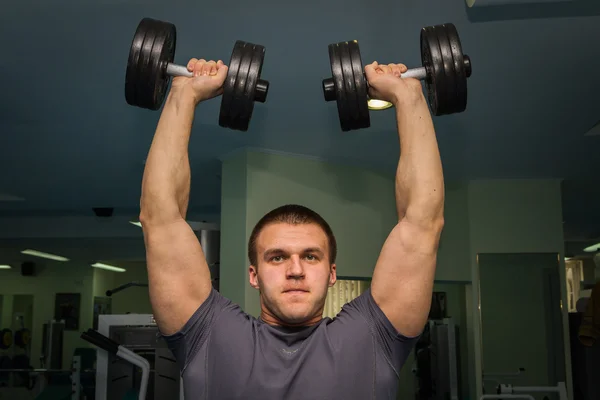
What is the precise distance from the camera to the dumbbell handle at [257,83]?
3.97 feet

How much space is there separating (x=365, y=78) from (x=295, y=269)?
1.45 ft

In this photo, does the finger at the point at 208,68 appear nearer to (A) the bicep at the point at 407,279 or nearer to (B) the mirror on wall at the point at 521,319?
(A) the bicep at the point at 407,279

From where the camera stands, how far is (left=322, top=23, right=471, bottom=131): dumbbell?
1198 mm

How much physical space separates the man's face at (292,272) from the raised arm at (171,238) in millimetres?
104

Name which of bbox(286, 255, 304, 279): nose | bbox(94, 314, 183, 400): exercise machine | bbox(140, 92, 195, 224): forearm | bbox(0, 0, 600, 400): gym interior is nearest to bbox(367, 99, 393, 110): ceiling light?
bbox(0, 0, 600, 400): gym interior

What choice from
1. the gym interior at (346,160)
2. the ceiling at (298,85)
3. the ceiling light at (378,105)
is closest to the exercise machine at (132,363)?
the gym interior at (346,160)

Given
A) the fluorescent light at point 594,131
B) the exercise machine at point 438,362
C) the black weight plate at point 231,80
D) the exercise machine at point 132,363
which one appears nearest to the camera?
the black weight plate at point 231,80

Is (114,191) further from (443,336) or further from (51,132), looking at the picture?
(443,336)

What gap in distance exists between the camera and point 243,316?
107 centimetres

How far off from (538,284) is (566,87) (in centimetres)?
210

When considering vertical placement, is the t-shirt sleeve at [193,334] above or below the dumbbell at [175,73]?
below

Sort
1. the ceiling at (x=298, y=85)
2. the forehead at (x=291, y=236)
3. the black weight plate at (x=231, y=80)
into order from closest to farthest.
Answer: the forehead at (x=291, y=236) < the black weight plate at (x=231, y=80) < the ceiling at (x=298, y=85)

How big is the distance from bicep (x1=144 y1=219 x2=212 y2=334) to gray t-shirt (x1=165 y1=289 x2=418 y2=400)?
0.07 feet

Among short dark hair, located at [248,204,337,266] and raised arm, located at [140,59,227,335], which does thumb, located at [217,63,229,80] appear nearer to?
raised arm, located at [140,59,227,335]
